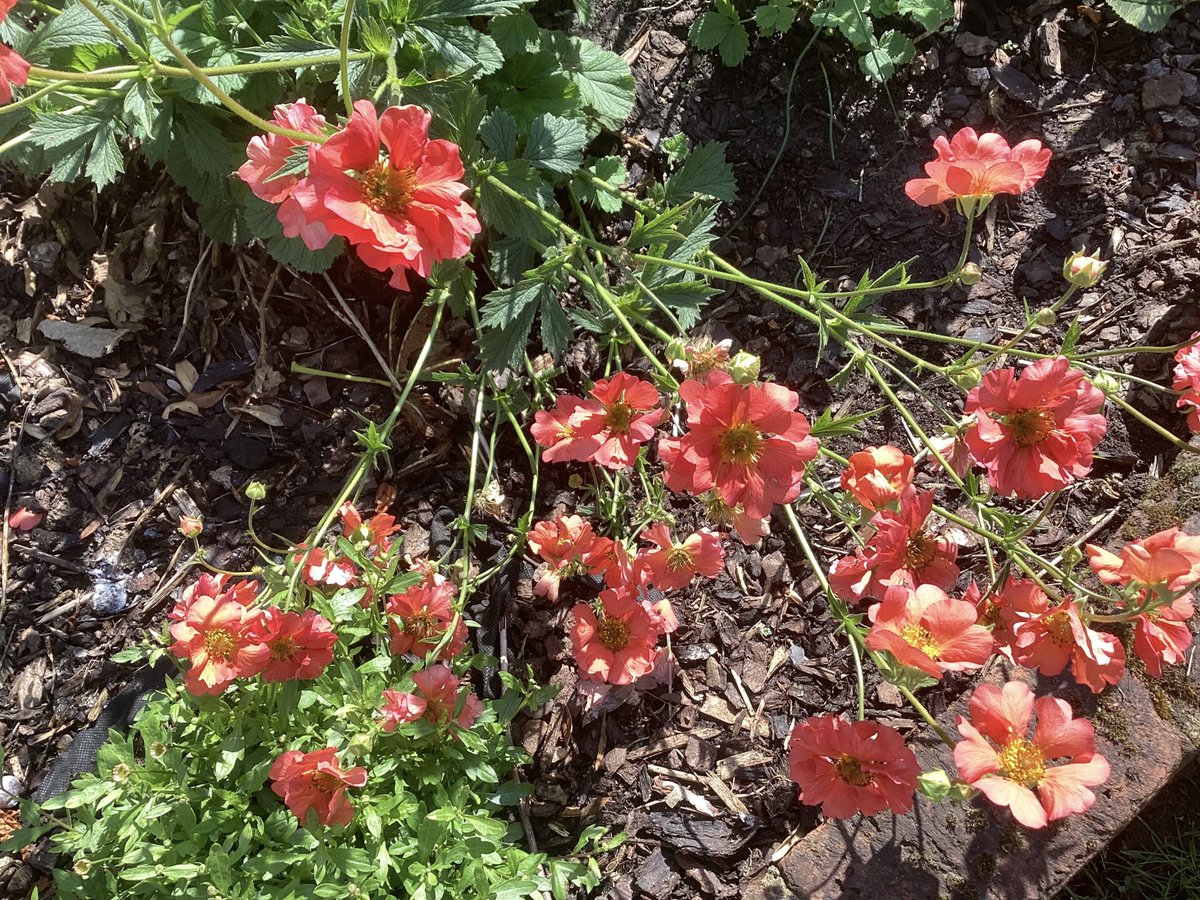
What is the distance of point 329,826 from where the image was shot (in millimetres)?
1831

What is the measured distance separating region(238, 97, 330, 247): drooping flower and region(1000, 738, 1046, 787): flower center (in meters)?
1.65

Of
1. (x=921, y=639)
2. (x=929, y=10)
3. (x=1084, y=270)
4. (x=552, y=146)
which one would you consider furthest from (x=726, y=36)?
(x=921, y=639)

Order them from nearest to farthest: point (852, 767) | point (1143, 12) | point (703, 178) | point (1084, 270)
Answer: point (1084, 270), point (852, 767), point (703, 178), point (1143, 12)

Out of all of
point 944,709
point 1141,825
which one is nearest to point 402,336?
point 944,709

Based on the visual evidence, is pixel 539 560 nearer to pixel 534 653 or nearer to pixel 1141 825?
pixel 534 653

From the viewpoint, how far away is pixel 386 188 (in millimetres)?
1513

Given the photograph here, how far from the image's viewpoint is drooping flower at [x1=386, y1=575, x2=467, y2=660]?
6.62 ft

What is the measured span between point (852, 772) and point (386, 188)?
5.03ft

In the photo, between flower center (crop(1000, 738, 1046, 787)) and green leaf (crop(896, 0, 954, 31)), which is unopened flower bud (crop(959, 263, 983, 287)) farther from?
green leaf (crop(896, 0, 954, 31))

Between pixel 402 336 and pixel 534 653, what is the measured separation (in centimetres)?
107

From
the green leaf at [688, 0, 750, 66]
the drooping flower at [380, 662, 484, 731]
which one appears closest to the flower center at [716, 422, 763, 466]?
the drooping flower at [380, 662, 484, 731]

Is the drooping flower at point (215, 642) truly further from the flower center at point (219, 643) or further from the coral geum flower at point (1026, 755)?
the coral geum flower at point (1026, 755)

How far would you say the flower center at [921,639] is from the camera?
63.9 inches

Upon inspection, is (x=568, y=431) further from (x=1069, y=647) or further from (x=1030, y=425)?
(x=1069, y=647)
